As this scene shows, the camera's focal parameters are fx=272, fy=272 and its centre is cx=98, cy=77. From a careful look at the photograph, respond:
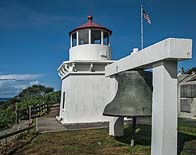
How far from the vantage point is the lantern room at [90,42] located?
16.9m

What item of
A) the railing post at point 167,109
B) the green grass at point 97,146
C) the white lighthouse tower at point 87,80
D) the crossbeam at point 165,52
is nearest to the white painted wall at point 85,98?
the white lighthouse tower at point 87,80

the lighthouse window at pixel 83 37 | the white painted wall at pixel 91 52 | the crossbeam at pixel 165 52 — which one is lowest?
the crossbeam at pixel 165 52

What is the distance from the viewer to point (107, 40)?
1788 centimetres

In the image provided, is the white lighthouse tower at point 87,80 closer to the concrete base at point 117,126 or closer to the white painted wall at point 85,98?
the white painted wall at point 85,98

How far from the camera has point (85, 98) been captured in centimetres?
1648

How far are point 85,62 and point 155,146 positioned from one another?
10.5 m

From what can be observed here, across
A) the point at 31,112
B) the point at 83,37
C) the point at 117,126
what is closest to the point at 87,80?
the point at 83,37

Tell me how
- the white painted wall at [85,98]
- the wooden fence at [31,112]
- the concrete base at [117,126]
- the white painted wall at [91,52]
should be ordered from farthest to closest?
the wooden fence at [31,112]
the white painted wall at [91,52]
the white painted wall at [85,98]
the concrete base at [117,126]

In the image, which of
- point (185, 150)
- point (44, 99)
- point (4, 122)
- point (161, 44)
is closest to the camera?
point (161, 44)

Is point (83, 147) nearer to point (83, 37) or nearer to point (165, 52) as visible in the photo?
point (165, 52)

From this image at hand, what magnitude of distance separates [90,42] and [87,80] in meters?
2.43

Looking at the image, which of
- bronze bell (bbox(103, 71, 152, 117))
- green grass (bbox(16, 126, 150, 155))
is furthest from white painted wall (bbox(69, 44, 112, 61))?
bronze bell (bbox(103, 71, 152, 117))

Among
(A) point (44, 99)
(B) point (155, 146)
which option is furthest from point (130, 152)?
(A) point (44, 99)

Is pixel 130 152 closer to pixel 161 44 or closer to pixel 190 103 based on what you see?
pixel 161 44
